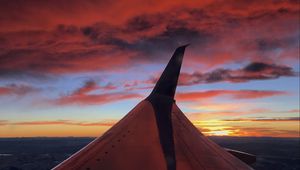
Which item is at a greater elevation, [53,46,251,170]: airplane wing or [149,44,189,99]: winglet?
[149,44,189,99]: winglet

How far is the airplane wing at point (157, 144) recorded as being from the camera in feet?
19.5

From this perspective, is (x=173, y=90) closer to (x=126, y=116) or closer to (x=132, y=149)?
(x=126, y=116)

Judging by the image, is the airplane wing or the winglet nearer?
the airplane wing

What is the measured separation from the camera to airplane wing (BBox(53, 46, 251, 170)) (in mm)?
5938

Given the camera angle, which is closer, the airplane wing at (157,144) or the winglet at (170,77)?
the airplane wing at (157,144)

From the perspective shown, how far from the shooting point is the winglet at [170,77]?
A: 8.70 meters

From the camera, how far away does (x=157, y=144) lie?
22.3 feet

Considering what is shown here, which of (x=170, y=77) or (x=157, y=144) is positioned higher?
(x=170, y=77)

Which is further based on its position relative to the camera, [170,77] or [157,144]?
[170,77]

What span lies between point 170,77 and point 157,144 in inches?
98.5

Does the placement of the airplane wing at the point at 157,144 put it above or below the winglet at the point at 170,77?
below

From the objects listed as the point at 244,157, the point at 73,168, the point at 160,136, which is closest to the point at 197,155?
the point at 160,136

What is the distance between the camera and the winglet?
8.70m

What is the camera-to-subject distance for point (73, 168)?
5.60 meters
